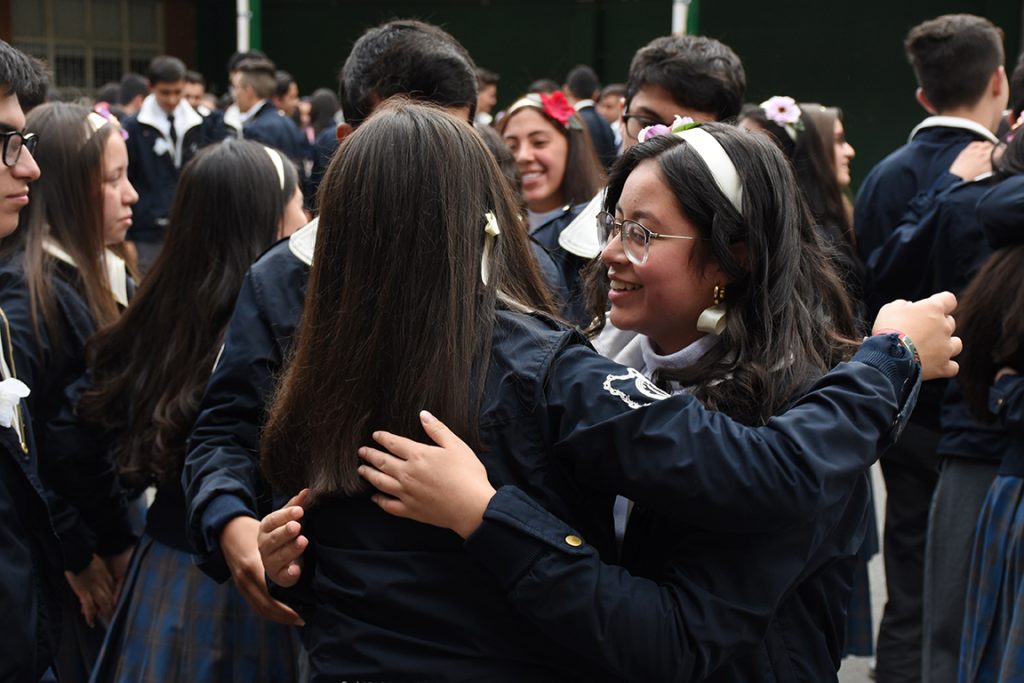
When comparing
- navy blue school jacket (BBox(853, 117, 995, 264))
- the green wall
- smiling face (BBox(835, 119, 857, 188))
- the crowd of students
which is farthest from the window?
the crowd of students

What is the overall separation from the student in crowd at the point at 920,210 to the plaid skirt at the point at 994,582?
95 centimetres

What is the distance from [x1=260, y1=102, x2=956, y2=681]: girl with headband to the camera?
149cm

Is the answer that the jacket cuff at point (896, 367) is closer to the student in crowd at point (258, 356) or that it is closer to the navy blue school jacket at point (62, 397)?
the student in crowd at point (258, 356)

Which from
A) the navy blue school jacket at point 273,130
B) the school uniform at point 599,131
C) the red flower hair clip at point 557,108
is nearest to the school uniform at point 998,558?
the red flower hair clip at point 557,108

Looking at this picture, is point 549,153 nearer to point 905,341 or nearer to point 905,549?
point 905,549

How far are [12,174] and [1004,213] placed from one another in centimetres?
228

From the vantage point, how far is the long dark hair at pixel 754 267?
185 centimetres

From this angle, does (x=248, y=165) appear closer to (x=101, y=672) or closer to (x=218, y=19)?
(x=101, y=672)

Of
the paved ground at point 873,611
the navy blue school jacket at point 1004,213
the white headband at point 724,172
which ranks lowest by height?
the paved ground at point 873,611

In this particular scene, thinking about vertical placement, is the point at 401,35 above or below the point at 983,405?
above

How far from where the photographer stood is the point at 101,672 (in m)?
2.77

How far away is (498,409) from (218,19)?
20.7 m

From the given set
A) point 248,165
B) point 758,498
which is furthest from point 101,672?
point 758,498

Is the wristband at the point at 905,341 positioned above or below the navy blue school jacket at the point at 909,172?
above
